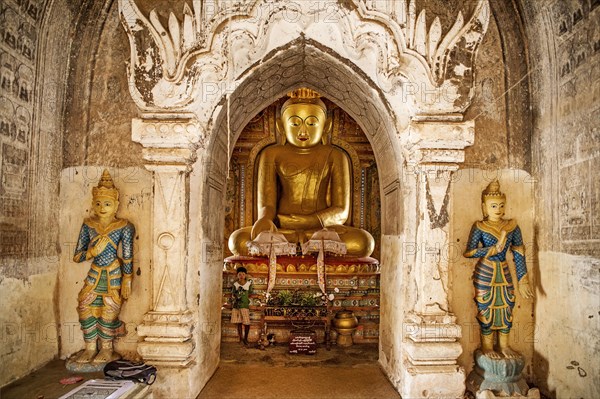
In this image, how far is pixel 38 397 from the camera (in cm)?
329

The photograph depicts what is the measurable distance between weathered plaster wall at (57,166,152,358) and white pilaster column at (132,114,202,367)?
1.13 feet

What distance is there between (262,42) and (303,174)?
3982 mm

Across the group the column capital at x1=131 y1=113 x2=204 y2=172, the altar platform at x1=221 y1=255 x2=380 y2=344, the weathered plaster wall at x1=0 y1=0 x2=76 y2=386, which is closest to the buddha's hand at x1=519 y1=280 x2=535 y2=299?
the altar platform at x1=221 y1=255 x2=380 y2=344

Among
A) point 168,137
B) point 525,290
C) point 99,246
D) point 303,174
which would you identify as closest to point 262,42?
point 168,137

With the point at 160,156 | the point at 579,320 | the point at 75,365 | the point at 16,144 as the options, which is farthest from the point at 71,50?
the point at 579,320

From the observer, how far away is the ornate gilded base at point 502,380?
3705mm

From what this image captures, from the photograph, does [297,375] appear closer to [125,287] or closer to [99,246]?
[125,287]

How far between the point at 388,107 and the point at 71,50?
3.10 metres

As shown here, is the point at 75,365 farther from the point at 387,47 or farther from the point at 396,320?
the point at 387,47

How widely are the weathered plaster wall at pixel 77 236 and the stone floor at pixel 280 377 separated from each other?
35 cm

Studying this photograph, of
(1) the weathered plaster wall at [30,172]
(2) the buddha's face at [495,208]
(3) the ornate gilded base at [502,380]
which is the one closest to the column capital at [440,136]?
(2) the buddha's face at [495,208]

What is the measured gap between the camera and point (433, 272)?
147 inches

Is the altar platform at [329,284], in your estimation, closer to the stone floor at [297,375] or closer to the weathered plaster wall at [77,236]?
the stone floor at [297,375]

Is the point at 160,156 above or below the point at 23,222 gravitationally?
above
